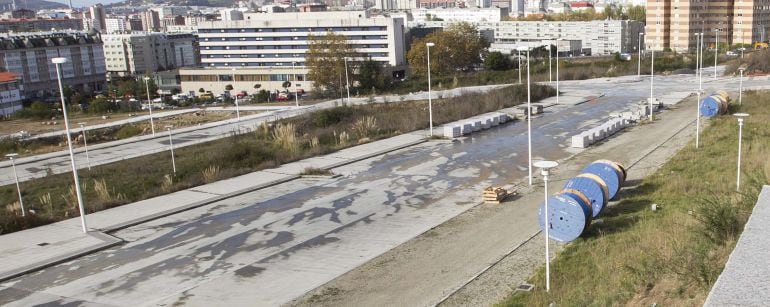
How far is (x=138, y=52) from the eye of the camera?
14412cm

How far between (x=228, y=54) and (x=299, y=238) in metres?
109

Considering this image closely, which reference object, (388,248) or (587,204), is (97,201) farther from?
(587,204)

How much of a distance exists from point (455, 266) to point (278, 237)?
17.2ft

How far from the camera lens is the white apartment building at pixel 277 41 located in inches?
3927

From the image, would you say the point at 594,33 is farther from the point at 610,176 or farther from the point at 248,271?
the point at 248,271

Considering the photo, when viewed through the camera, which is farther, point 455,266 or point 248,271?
point 248,271

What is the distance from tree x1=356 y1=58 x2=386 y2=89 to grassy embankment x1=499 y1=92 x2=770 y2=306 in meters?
43.6

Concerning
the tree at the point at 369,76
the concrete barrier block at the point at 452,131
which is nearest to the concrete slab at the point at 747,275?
the concrete barrier block at the point at 452,131

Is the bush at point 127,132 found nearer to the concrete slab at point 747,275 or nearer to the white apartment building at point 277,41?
the concrete slab at point 747,275

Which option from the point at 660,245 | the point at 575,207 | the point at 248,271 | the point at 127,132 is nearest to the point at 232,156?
the point at 248,271

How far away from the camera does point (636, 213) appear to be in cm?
1683

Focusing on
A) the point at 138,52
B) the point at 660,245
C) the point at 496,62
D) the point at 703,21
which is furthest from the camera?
the point at 138,52

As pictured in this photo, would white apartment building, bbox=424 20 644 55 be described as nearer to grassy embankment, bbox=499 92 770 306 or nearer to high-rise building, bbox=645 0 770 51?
high-rise building, bbox=645 0 770 51

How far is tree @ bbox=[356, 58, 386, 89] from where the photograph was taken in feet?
206
